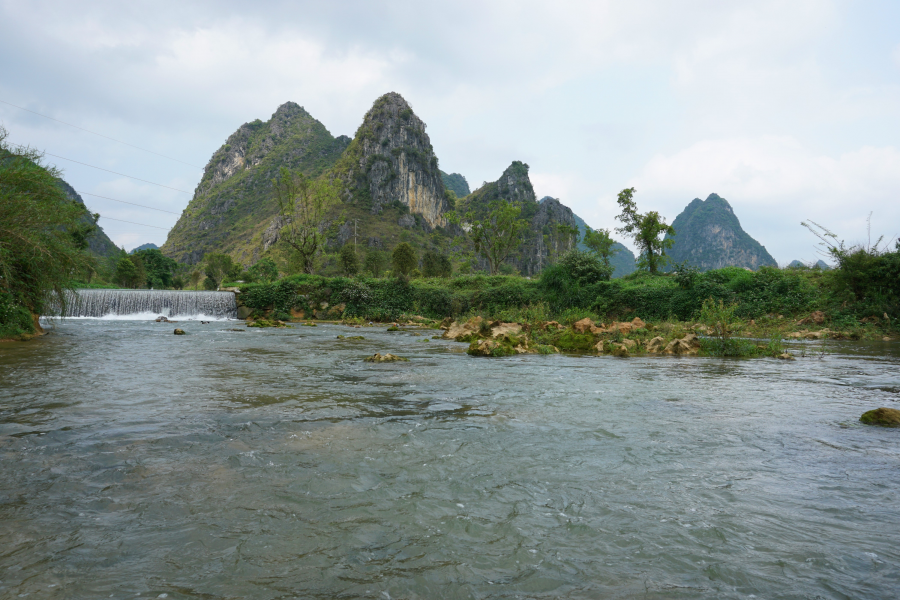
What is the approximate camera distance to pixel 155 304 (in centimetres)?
3077

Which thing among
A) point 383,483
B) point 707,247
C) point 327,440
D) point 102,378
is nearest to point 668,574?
point 383,483

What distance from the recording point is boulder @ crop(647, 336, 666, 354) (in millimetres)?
13766

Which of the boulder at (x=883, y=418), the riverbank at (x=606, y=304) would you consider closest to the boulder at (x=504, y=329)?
the riverbank at (x=606, y=304)

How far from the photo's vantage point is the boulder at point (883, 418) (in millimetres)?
5285

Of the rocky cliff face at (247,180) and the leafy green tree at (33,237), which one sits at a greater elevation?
the rocky cliff face at (247,180)

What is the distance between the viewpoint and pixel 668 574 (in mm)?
2348

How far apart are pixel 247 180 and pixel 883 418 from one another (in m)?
169

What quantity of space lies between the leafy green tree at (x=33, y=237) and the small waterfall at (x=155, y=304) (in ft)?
54.8

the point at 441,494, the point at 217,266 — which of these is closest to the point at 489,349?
the point at 441,494

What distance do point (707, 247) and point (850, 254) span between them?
156848mm

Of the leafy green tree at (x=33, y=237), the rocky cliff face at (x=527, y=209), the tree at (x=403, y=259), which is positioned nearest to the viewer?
the leafy green tree at (x=33, y=237)

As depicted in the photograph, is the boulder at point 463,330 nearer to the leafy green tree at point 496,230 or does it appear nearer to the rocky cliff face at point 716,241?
the leafy green tree at point 496,230

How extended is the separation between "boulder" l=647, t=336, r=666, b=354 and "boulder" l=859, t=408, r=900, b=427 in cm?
833

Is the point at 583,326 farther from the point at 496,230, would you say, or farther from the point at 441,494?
the point at 496,230
